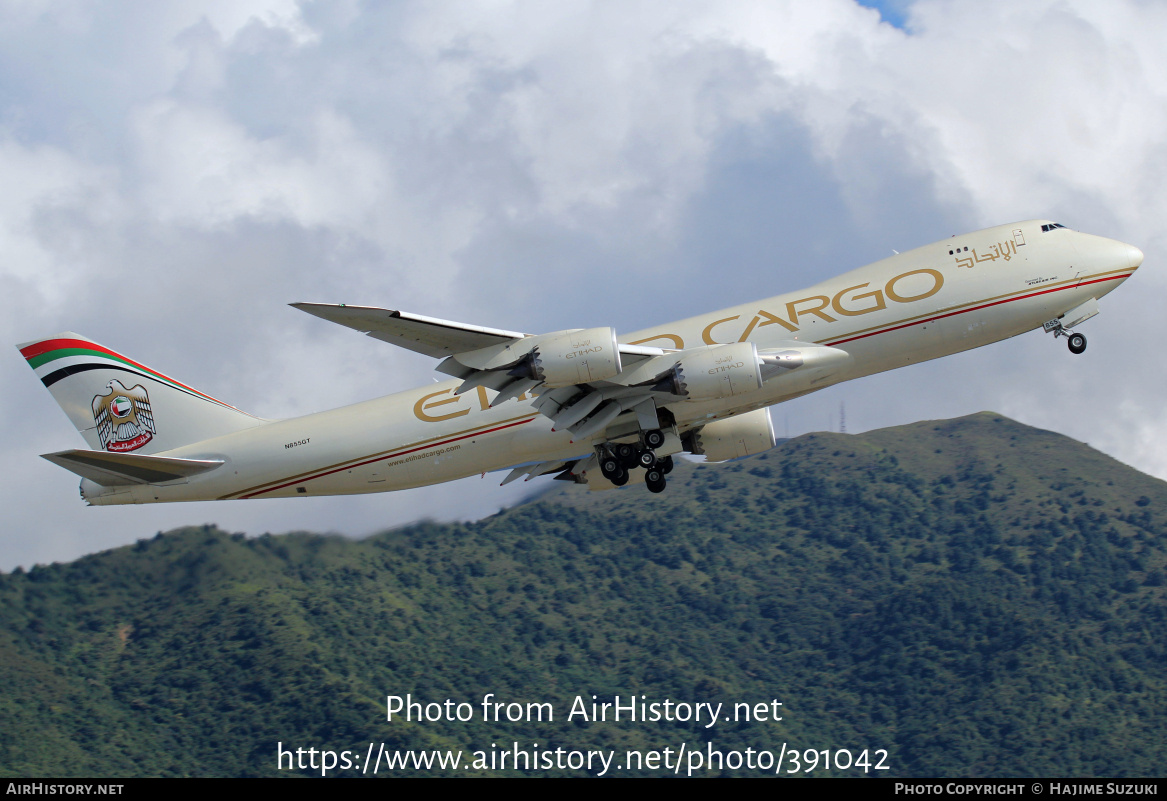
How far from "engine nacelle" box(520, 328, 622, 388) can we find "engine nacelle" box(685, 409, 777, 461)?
846 centimetres

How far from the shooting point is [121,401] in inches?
1609

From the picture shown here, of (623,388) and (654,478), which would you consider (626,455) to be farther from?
(623,388)

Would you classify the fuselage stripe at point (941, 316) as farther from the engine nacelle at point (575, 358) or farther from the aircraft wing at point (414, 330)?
the aircraft wing at point (414, 330)

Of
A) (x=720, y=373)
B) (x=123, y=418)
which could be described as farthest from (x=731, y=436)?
(x=123, y=418)

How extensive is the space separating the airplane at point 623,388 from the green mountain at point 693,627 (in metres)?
13.7

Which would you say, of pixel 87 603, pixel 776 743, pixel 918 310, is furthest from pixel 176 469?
pixel 776 743

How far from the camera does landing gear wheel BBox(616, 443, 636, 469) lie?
38.5 metres

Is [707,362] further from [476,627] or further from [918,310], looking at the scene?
[476,627]

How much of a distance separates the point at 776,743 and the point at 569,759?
2029 cm

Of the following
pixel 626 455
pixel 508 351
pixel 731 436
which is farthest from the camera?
pixel 731 436

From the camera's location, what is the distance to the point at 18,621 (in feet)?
225

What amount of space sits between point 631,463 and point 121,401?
17789 mm

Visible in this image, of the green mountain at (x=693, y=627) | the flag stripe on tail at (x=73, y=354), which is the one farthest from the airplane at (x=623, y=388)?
the green mountain at (x=693, y=627)

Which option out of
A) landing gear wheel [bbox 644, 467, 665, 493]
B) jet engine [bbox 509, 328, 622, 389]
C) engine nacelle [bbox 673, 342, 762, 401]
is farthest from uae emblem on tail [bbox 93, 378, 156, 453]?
engine nacelle [bbox 673, 342, 762, 401]
